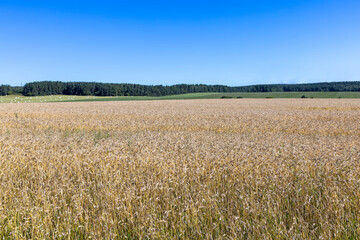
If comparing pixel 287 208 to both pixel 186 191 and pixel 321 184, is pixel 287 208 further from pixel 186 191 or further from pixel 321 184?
pixel 186 191

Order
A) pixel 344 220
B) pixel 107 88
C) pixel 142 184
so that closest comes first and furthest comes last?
pixel 344 220, pixel 142 184, pixel 107 88

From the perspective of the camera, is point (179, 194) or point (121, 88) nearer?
point (179, 194)

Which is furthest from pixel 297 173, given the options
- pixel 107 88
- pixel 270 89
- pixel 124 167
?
pixel 270 89

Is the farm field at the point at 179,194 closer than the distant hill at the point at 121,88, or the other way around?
the farm field at the point at 179,194

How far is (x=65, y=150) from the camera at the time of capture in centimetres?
780

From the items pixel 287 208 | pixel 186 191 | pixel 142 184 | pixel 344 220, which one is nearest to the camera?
pixel 344 220

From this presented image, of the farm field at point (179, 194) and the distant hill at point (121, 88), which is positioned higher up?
the distant hill at point (121, 88)

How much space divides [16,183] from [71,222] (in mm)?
2260

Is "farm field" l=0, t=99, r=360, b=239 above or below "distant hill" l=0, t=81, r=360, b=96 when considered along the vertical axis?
below

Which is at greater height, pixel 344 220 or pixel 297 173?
pixel 297 173

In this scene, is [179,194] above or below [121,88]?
below

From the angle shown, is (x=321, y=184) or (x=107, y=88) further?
(x=107, y=88)

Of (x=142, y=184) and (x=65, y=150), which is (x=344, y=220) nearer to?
(x=142, y=184)

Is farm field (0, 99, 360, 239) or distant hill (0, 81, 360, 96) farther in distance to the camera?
distant hill (0, 81, 360, 96)
